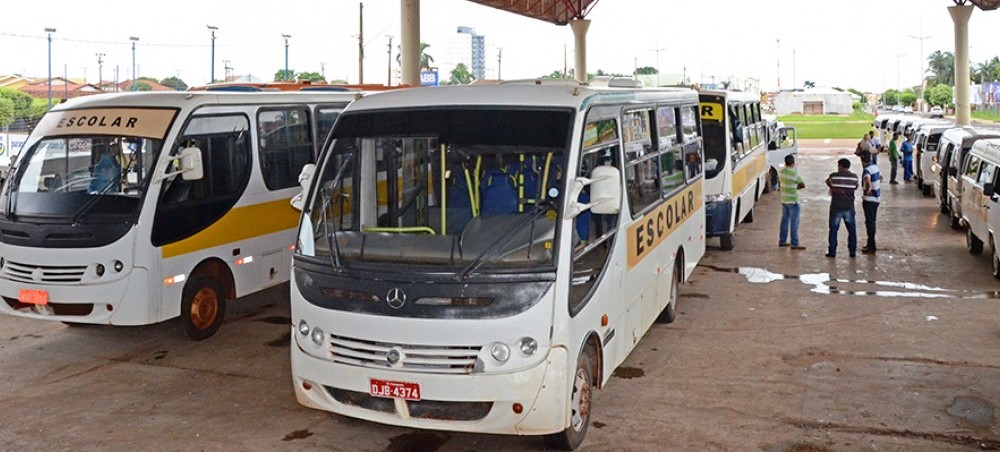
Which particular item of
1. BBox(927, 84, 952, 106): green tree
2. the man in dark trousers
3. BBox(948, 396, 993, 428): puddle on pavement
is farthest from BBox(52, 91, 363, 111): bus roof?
BBox(927, 84, 952, 106): green tree

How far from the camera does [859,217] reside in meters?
20.2

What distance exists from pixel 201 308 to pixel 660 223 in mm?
4817

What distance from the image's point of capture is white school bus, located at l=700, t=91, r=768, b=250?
14945 mm

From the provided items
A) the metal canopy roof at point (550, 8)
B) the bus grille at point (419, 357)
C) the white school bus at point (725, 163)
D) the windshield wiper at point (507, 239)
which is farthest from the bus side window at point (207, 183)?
the metal canopy roof at point (550, 8)

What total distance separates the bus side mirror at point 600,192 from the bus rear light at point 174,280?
4.99 m

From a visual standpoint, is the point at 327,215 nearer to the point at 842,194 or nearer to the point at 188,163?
the point at 188,163

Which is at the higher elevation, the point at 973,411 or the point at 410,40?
the point at 410,40

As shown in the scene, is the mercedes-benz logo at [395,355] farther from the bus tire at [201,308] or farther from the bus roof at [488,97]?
the bus tire at [201,308]

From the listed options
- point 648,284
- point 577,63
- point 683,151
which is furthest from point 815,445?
point 577,63

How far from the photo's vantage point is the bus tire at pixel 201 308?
9.90 m

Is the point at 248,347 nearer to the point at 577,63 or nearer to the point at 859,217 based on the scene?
the point at 859,217

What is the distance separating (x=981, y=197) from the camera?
13.9 meters

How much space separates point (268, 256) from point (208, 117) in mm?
1795

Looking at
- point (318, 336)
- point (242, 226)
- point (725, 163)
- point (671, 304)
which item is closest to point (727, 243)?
point (725, 163)
